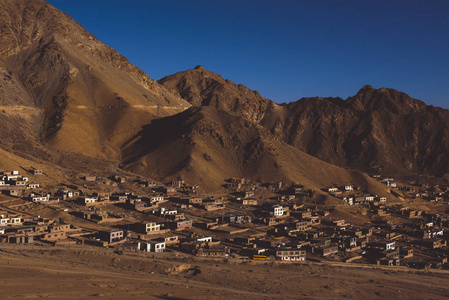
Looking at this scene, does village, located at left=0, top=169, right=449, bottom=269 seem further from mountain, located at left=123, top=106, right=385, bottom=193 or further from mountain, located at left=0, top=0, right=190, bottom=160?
mountain, located at left=0, top=0, right=190, bottom=160

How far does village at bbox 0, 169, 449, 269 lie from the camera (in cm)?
6259

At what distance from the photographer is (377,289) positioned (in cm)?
4753

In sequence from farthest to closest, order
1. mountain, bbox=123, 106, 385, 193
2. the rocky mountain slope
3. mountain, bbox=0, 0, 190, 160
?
1. mountain, bbox=0, 0, 190, 160
2. the rocky mountain slope
3. mountain, bbox=123, 106, 385, 193

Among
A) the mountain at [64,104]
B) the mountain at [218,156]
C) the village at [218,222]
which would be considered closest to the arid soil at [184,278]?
the village at [218,222]

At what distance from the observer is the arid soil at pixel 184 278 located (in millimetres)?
36906

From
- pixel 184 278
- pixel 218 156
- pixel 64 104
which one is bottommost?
pixel 184 278

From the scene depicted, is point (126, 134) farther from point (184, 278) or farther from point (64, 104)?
point (184, 278)

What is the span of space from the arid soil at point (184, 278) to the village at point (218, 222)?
190 inches

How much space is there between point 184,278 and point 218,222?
3459 centimetres

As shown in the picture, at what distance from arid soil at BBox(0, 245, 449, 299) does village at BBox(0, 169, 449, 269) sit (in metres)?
4.82

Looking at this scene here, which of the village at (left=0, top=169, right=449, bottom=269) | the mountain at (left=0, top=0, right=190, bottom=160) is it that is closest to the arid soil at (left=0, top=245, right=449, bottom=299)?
the village at (left=0, top=169, right=449, bottom=269)

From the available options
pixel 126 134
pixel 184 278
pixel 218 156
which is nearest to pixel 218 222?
pixel 184 278

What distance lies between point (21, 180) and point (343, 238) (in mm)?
58771

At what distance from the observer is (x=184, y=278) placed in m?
46.3
